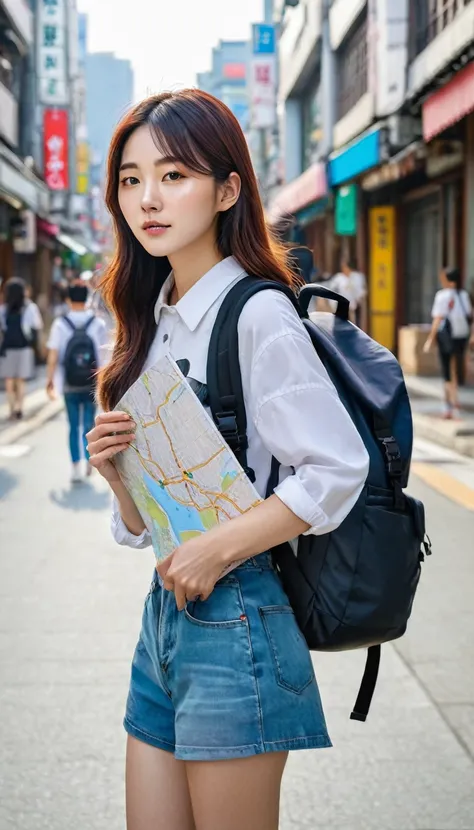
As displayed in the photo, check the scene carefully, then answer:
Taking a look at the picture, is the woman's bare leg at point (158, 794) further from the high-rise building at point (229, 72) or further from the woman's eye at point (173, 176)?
the high-rise building at point (229, 72)

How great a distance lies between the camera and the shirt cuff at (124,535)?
82.8 inches

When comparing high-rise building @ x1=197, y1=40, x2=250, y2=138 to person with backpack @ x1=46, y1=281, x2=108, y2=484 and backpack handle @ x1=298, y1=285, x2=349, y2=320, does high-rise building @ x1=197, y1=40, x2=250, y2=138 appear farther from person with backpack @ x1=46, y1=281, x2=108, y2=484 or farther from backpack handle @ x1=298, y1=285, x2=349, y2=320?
backpack handle @ x1=298, y1=285, x2=349, y2=320

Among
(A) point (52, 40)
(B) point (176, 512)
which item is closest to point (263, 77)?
(A) point (52, 40)

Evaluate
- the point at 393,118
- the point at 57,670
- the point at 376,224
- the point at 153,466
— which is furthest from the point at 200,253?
the point at 376,224

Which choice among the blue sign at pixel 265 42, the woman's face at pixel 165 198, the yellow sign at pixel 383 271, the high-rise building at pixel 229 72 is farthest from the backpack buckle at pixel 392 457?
the high-rise building at pixel 229 72

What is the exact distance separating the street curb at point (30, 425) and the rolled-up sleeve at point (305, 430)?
10857 millimetres

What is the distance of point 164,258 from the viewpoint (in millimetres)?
2121

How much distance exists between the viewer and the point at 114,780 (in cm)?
339

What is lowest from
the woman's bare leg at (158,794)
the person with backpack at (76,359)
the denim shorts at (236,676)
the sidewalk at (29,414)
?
the sidewalk at (29,414)

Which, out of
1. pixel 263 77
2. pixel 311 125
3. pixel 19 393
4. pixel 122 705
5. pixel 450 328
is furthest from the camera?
pixel 263 77

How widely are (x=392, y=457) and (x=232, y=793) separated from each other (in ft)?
1.88

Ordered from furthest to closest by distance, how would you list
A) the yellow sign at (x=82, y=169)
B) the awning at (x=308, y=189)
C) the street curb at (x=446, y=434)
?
the yellow sign at (x=82, y=169) → the awning at (x=308, y=189) → the street curb at (x=446, y=434)

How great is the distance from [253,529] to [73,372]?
7804 mm

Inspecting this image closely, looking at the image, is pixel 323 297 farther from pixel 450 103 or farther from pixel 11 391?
pixel 11 391
